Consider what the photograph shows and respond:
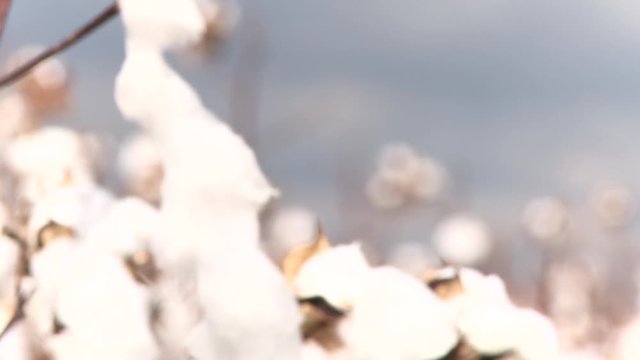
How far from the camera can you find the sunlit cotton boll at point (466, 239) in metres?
2.52

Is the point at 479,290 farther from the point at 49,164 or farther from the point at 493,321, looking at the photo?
the point at 49,164

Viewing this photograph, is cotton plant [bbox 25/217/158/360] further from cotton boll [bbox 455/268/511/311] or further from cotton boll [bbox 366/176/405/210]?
cotton boll [bbox 366/176/405/210]

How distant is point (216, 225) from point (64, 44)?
6.3 inches

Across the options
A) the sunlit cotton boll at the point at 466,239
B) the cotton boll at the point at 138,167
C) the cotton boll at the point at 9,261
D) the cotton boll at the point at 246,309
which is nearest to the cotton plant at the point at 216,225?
the cotton boll at the point at 246,309

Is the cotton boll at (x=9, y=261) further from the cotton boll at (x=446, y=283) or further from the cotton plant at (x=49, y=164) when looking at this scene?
the cotton boll at (x=446, y=283)

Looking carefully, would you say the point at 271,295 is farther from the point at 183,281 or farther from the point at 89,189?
the point at 89,189

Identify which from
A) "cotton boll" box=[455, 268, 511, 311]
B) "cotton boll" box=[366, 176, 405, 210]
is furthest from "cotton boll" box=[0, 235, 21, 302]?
"cotton boll" box=[366, 176, 405, 210]

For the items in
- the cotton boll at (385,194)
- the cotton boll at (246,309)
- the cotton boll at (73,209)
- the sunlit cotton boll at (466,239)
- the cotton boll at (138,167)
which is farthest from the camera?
the cotton boll at (385,194)

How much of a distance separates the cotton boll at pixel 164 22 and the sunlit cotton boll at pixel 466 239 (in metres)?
1.73

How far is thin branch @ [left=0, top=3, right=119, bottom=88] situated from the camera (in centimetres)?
68

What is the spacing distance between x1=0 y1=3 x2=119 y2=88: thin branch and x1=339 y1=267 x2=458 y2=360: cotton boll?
16cm

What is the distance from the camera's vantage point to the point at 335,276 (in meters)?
0.69

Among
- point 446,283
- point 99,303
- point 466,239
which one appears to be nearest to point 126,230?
point 99,303

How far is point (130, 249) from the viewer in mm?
712
